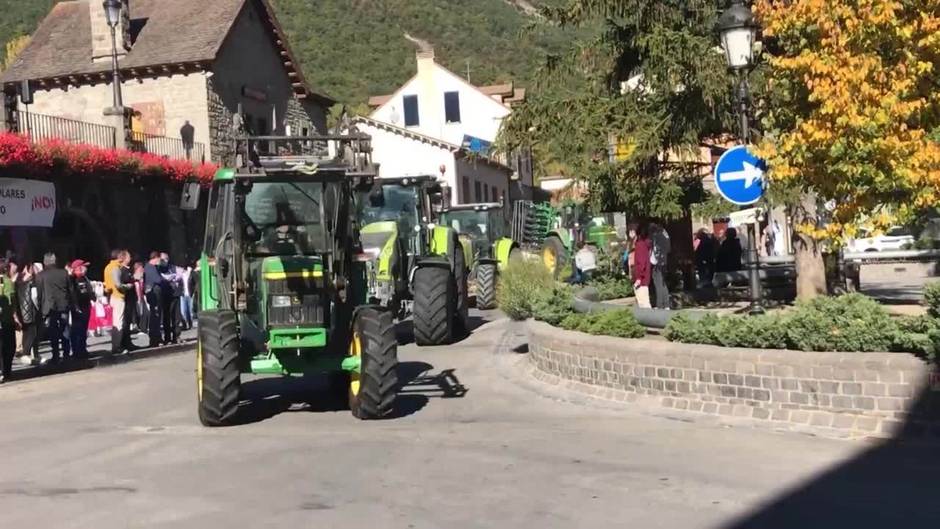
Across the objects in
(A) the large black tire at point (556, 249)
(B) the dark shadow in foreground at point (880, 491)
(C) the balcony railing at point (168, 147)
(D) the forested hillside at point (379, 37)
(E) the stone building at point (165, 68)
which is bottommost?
(B) the dark shadow in foreground at point (880, 491)

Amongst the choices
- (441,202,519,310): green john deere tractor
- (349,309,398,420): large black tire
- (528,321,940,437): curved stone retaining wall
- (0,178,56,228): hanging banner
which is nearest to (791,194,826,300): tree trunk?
(528,321,940,437): curved stone retaining wall

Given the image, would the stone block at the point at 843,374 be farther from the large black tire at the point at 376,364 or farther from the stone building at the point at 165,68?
the stone building at the point at 165,68

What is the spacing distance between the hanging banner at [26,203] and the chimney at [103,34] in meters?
11.0

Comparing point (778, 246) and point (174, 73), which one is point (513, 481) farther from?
point (778, 246)

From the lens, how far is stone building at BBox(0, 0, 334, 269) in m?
26.5

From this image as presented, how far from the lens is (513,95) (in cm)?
5722

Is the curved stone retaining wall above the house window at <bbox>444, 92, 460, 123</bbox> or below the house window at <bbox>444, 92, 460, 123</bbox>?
below

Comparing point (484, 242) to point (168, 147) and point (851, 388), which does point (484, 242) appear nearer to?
point (168, 147)

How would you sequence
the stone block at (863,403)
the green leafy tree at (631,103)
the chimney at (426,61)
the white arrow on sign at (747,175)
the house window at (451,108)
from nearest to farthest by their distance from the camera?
the stone block at (863,403)
the white arrow on sign at (747,175)
the green leafy tree at (631,103)
the chimney at (426,61)
the house window at (451,108)

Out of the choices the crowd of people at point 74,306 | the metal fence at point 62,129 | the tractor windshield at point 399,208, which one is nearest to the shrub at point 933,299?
the tractor windshield at point 399,208

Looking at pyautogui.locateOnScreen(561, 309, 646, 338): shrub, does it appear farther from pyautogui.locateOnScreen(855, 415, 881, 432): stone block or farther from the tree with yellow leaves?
pyautogui.locateOnScreen(855, 415, 881, 432): stone block

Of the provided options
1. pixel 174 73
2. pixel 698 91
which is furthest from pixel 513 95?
pixel 698 91

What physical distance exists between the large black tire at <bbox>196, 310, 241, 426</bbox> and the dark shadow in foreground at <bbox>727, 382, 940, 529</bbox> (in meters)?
4.86

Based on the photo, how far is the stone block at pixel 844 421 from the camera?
9.06m
